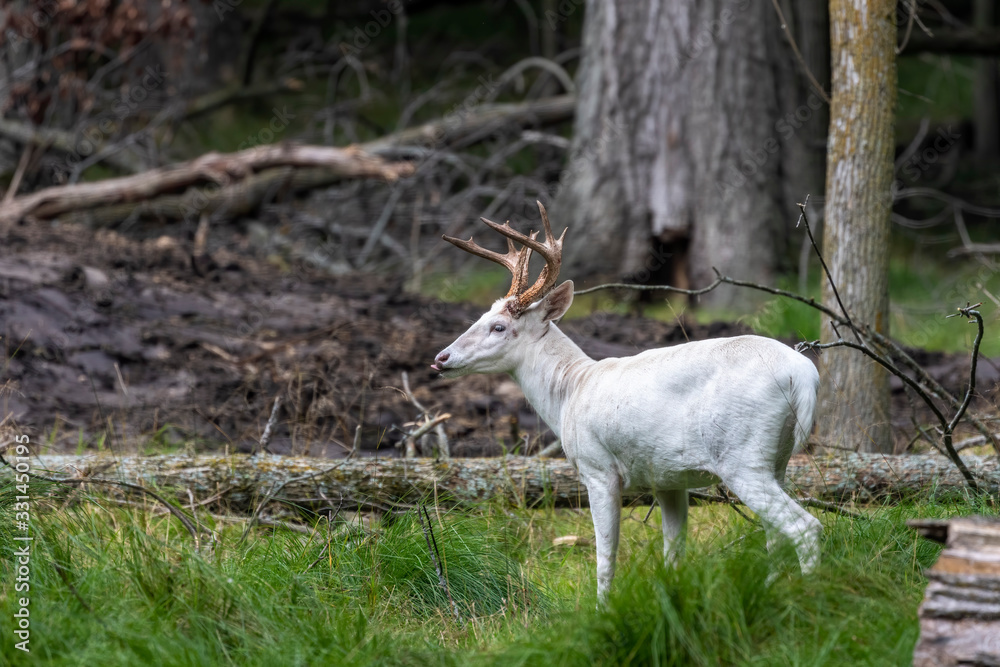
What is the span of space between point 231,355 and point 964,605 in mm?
5853

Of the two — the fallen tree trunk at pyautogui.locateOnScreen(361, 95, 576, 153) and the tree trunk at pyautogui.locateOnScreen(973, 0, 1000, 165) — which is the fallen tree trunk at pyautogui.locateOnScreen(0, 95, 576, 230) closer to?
the fallen tree trunk at pyautogui.locateOnScreen(361, 95, 576, 153)

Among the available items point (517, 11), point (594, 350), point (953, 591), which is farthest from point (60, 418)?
point (517, 11)

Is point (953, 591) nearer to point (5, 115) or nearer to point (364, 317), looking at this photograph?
point (364, 317)

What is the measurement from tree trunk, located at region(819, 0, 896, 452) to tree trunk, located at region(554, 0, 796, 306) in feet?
12.4

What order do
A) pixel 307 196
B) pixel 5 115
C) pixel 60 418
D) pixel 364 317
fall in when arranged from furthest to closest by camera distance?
pixel 5 115 → pixel 307 196 → pixel 364 317 → pixel 60 418

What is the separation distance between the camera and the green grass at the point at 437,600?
2906mm

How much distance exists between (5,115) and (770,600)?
12389mm

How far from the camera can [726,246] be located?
29.8 ft

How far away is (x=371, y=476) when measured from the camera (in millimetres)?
4781

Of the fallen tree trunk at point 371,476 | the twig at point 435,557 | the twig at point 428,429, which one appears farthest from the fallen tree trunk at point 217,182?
the twig at point 435,557

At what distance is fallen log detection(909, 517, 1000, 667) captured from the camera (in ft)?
8.79

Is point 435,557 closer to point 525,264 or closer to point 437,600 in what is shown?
point 437,600
